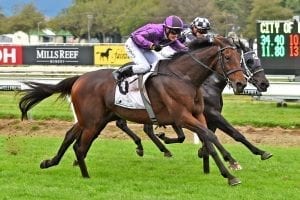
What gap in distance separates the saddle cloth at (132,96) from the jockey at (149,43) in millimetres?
86

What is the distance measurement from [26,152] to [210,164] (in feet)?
10.3

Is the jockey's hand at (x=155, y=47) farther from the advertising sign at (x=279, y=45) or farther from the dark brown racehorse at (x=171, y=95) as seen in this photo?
the advertising sign at (x=279, y=45)

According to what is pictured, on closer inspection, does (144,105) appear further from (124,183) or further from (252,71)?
(252,71)

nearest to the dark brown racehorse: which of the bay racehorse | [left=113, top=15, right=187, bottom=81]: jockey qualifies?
[left=113, top=15, right=187, bottom=81]: jockey

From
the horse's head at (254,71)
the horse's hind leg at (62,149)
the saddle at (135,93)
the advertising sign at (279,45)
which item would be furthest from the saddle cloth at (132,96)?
the advertising sign at (279,45)

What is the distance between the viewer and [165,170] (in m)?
10.3

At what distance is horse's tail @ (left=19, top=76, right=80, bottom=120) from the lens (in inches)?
416

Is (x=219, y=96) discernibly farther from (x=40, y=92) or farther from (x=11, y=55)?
(x=11, y=55)

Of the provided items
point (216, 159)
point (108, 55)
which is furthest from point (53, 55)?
point (216, 159)

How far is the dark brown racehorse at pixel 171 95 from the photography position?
895 cm

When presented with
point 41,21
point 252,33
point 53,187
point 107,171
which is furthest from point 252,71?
point 41,21

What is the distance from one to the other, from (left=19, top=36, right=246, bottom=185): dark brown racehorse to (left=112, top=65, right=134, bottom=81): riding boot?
11 cm

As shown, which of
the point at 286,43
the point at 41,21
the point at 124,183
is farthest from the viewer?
the point at 41,21

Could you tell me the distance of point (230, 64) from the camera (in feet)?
29.5
